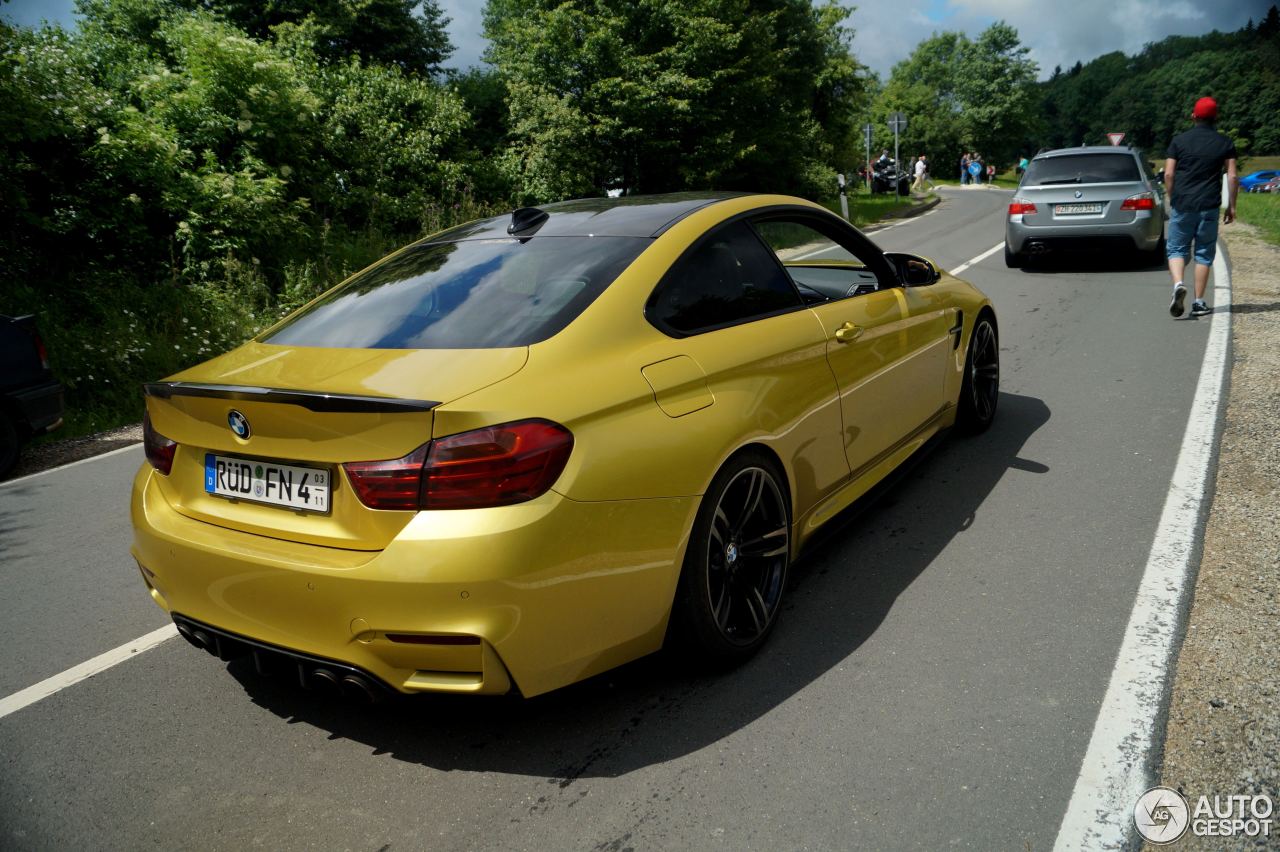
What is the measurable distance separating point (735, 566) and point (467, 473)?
1.17m

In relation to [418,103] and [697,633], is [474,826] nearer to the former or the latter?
[697,633]

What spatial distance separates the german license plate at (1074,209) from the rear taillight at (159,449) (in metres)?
12.4

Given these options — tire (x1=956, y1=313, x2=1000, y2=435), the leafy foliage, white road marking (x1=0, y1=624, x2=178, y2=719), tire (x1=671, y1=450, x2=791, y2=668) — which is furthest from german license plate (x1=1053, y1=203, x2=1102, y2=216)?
white road marking (x1=0, y1=624, x2=178, y2=719)

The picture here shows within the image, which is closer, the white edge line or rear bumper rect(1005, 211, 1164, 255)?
the white edge line

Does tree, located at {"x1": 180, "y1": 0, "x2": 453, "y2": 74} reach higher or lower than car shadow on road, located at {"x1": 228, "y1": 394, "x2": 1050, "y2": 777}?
higher

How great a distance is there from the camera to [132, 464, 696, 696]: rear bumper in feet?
7.95

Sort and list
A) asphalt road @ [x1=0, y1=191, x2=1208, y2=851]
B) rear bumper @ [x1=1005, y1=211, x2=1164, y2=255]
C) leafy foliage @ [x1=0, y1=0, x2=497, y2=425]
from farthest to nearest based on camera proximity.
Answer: rear bumper @ [x1=1005, y1=211, x2=1164, y2=255] < leafy foliage @ [x1=0, y1=0, x2=497, y2=425] < asphalt road @ [x1=0, y1=191, x2=1208, y2=851]

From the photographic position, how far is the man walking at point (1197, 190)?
8625 mm

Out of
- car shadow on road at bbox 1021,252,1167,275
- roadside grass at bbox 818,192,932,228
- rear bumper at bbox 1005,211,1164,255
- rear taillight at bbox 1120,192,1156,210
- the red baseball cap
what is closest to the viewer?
the red baseball cap

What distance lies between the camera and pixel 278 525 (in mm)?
2676

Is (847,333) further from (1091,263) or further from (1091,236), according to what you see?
(1091,263)

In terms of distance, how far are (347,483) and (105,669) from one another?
1727mm

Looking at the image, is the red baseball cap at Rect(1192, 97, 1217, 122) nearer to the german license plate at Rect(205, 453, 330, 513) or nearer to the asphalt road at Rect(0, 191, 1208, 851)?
the asphalt road at Rect(0, 191, 1208, 851)

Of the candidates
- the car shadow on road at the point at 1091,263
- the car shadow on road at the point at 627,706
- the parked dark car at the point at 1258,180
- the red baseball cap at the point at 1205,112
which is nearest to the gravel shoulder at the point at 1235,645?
the car shadow on road at the point at 627,706
